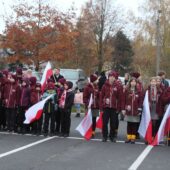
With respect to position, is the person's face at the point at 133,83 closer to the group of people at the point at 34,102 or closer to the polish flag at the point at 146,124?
the polish flag at the point at 146,124

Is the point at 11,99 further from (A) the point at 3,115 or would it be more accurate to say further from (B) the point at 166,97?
(B) the point at 166,97

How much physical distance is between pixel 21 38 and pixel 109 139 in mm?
21770

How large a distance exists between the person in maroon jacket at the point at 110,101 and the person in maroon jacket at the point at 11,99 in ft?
9.00

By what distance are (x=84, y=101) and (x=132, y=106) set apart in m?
1.61

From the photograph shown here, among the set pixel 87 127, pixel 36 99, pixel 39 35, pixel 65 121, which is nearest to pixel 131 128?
pixel 87 127

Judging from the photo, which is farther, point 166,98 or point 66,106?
point 66,106

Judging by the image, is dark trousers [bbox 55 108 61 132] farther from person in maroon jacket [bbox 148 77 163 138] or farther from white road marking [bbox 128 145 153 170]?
white road marking [bbox 128 145 153 170]

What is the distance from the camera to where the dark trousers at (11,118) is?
14594mm

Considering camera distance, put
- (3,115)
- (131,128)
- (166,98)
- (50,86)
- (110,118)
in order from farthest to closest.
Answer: (3,115) → (50,86) → (110,118) → (131,128) → (166,98)

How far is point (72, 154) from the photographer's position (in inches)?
435

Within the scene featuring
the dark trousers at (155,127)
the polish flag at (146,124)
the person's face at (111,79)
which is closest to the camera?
the polish flag at (146,124)

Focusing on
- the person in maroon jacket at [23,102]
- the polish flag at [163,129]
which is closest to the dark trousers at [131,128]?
the polish flag at [163,129]

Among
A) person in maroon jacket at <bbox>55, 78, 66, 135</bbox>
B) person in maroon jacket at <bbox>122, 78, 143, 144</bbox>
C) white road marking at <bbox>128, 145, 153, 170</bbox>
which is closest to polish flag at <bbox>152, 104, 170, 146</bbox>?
white road marking at <bbox>128, 145, 153, 170</bbox>

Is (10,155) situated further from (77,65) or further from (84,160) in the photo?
(77,65)
